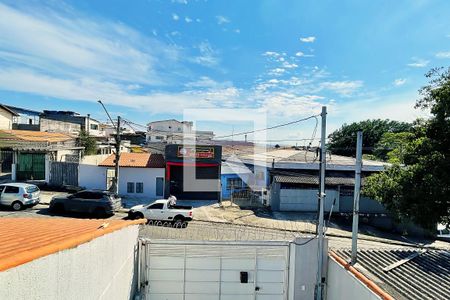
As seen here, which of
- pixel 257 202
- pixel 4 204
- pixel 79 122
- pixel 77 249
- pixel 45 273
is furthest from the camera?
pixel 79 122

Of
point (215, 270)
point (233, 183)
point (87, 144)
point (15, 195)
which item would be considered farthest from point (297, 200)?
point (87, 144)

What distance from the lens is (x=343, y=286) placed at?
773 centimetres

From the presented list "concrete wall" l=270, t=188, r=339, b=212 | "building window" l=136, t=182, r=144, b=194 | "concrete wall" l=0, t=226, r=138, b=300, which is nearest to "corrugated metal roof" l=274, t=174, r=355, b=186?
"concrete wall" l=270, t=188, r=339, b=212

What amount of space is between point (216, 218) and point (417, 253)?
40.6ft

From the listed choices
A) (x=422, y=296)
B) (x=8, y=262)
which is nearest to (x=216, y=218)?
(x=422, y=296)

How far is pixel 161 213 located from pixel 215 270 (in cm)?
824

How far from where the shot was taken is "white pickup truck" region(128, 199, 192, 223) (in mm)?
16703

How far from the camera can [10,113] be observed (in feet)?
133

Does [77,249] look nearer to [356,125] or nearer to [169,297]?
[169,297]

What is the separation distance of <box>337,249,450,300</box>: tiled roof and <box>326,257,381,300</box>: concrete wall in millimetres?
327

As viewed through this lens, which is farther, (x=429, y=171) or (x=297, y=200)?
(x=297, y=200)

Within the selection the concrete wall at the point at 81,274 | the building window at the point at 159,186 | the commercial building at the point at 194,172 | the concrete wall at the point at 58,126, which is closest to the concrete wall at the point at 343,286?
the concrete wall at the point at 81,274

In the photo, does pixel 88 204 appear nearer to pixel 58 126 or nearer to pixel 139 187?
pixel 139 187

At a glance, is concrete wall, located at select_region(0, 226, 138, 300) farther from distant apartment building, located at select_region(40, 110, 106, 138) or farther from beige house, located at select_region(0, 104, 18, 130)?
distant apartment building, located at select_region(40, 110, 106, 138)
